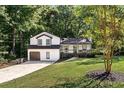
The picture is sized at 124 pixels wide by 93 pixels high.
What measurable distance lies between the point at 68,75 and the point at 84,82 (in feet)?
2.20

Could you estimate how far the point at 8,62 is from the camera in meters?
12.4

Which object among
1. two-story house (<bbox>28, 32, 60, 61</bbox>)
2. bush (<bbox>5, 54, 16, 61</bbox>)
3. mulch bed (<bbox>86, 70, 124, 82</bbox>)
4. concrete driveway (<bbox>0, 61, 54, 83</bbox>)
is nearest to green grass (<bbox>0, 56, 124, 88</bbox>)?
mulch bed (<bbox>86, 70, 124, 82</bbox>)

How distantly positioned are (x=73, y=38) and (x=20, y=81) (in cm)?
252

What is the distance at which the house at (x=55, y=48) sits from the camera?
41.4ft

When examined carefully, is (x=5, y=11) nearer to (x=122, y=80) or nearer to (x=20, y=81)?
(x=20, y=81)

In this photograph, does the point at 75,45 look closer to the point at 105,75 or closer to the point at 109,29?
the point at 109,29

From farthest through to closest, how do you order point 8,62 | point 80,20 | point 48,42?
1. point 48,42
2. point 8,62
3. point 80,20

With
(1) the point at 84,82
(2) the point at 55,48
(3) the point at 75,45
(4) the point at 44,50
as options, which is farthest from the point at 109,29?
(4) the point at 44,50

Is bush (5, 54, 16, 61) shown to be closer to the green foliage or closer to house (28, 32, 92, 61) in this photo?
the green foliage

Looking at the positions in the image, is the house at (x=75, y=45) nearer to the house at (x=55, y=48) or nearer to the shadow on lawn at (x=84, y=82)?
the house at (x=55, y=48)

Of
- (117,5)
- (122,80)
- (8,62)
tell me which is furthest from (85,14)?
(8,62)

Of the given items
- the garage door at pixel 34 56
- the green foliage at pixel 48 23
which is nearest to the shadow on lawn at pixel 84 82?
the green foliage at pixel 48 23

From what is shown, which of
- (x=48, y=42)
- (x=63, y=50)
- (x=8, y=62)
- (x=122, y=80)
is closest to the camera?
(x=122, y=80)

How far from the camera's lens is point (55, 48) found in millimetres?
13656
